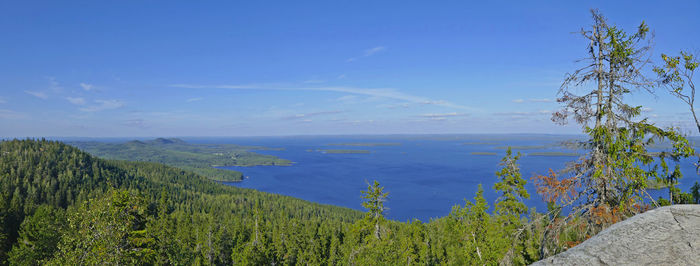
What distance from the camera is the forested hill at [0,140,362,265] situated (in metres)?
17.1

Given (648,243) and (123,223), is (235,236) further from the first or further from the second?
(648,243)

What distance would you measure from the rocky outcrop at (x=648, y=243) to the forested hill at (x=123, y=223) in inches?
756

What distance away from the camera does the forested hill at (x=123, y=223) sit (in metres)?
17.1

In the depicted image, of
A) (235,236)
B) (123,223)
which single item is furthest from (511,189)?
(235,236)

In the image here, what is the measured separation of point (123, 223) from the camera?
17781 millimetres

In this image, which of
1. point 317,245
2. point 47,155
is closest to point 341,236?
point 317,245

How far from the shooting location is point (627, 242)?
749 cm

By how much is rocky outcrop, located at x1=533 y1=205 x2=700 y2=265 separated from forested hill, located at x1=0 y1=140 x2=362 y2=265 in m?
19.2

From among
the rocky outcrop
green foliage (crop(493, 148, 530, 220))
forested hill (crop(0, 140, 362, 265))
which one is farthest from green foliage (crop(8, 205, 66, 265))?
the rocky outcrop

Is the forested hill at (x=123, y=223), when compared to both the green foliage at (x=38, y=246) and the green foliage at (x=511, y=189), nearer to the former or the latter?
the green foliage at (x=38, y=246)

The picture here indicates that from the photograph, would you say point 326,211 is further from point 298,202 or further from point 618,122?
point 618,122

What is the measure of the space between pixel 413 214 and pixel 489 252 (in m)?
121

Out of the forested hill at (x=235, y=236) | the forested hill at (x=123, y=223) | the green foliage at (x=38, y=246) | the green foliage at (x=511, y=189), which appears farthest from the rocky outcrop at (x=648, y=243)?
the green foliage at (x=38, y=246)

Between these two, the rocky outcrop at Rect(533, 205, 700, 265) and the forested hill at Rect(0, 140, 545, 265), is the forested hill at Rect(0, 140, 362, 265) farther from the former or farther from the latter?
the rocky outcrop at Rect(533, 205, 700, 265)
